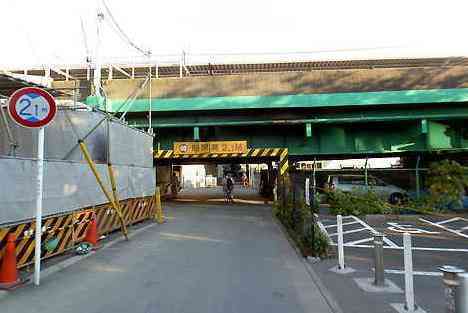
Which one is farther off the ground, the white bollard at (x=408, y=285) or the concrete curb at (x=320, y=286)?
the white bollard at (x=408, y=285)

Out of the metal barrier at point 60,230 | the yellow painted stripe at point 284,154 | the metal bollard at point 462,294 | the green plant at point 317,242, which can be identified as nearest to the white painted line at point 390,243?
the green plant at point 317,242

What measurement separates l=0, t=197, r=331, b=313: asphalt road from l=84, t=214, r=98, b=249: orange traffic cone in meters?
0.37

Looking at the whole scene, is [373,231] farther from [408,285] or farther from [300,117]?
[300,117]

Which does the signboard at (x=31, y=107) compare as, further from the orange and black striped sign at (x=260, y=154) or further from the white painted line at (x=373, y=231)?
the orange and black striped sign at (x=260, y=154)

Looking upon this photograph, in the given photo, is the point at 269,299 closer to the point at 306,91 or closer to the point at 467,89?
the point at 306,91

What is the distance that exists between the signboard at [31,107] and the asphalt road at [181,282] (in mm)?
2606

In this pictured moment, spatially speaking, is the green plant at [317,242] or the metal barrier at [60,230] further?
the green plant at [317,242]

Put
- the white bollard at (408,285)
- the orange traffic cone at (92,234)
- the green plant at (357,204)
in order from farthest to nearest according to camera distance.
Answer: the green plant at (357,204), the orange traffic cone at (92,234), the white bollard at (408,285)

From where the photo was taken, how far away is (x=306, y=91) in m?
19.8

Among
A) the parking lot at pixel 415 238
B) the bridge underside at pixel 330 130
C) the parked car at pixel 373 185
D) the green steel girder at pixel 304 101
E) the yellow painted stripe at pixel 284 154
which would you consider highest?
the green steel girder at pixel 304 101

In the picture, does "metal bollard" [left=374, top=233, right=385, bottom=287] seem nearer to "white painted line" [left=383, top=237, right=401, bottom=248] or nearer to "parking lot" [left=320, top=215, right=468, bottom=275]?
"parking lot" [left=320, top=215, right=468, bottom=275]

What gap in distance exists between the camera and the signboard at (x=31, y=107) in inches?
256

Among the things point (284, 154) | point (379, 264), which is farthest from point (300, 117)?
point (379, 264)

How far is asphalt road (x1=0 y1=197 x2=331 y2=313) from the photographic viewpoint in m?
5.45
